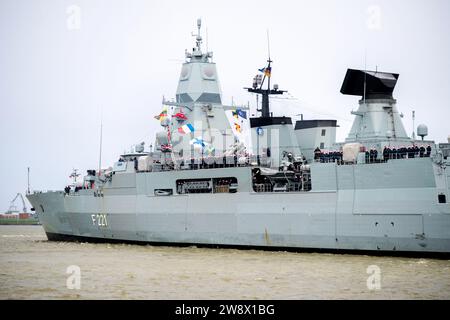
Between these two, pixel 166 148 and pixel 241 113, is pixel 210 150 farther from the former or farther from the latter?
pixel 241 113

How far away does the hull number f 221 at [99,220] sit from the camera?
36281 millimetres

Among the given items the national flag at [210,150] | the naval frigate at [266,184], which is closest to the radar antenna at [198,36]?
the naval frigate at [266,184]

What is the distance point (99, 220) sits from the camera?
36.6m

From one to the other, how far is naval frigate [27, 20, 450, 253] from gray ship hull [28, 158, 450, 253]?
45mm

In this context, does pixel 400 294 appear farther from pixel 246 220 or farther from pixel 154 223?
pixel 154 223

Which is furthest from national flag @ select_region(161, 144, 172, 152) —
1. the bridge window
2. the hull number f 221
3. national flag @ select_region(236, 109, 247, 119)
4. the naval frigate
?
the hull number f 221

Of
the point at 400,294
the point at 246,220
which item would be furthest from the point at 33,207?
the point at 400,294

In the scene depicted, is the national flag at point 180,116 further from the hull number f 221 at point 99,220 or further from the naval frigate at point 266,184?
the hull number f 221 at point 99,220

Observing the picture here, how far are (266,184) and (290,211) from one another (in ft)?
6.90

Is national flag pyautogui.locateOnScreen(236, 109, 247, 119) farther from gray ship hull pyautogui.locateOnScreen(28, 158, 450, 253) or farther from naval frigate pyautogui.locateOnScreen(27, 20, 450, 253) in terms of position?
gray ship hull pyautogui.locateOnScreen(28, 158, 450, 253)

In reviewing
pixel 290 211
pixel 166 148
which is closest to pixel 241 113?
pixel 166 148

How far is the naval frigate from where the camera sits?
25.9 metres

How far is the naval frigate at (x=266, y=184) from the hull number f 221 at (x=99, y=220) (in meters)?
0.07
